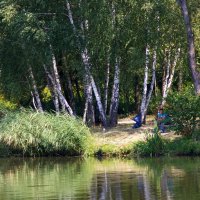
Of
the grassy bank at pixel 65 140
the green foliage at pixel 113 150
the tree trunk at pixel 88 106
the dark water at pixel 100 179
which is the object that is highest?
the tree trunk at pixel 88 106

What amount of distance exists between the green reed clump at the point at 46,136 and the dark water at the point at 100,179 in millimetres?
727

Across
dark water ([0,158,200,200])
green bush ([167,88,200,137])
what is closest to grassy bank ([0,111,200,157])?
green bush ([167,88,200,137])

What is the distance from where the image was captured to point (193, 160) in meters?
29.5

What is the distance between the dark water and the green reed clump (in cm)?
73

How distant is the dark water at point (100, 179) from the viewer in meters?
21.0

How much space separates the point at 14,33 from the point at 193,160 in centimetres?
1295

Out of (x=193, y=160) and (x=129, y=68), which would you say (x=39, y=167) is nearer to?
(x=193, y=160)

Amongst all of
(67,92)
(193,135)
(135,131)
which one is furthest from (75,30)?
(67,92)

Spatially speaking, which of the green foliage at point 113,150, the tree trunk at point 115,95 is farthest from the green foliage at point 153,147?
the tree trunk at point 115,95

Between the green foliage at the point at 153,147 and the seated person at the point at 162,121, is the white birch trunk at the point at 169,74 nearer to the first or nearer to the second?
the seated person at the point at 162,121

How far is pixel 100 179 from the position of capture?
2497 cm

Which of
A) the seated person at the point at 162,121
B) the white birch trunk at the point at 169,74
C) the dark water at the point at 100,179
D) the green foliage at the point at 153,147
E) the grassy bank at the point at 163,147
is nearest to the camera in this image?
the dark water at the point at 100,179

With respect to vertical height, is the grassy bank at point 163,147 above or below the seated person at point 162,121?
below

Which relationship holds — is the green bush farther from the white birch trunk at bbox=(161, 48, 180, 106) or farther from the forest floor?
the white birch trunk at bbox=(161, 48, 180, 106)
